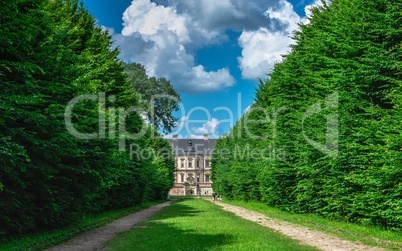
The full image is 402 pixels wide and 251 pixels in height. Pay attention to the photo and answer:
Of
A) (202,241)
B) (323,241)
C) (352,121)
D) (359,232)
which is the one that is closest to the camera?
(202,241)

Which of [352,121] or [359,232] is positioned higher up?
[352,121]

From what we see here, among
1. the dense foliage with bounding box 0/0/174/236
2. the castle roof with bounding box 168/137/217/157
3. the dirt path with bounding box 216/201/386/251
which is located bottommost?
the dirt path with bounding box 216/201/386/251

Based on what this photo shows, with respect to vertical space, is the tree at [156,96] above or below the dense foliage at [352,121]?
above

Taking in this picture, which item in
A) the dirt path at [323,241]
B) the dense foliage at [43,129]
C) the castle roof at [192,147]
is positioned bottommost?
the dirt path at [323,241]

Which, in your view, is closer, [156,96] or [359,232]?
[359,232]

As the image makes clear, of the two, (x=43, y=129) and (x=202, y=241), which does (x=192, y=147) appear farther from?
(x=43, y=129)

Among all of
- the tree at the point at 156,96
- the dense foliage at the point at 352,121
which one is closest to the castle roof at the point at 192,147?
the tree at the point at 156,96

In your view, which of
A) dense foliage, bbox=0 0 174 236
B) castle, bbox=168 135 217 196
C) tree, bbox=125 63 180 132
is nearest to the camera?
dense foliage, bbox=0 0 174 236

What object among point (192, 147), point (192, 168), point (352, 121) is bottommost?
point (192, 168)

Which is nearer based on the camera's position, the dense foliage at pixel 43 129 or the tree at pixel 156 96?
the dense foliage at pixel 43 129

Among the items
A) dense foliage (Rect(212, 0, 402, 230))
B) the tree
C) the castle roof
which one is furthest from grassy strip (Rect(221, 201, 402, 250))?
the castle roof

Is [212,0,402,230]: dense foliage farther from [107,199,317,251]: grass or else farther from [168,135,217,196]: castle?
[168,135,217,196]: castle

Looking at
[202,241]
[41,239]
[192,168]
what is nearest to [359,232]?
[202,241]

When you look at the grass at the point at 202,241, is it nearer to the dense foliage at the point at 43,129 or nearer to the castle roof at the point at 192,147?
the dense foliage at the point at 43,129
